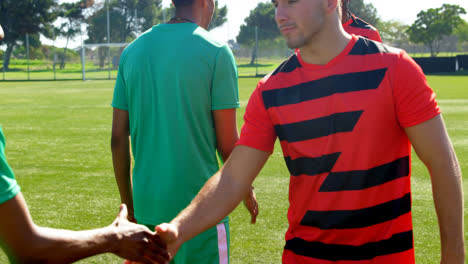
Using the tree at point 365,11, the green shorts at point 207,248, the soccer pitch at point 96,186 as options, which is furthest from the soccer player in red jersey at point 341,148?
the tree at point 365,11

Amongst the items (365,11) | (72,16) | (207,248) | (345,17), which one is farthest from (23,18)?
(207,248)

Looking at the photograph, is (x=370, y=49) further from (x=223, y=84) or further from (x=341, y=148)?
(x=223, y=84)

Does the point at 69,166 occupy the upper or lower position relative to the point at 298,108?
lower

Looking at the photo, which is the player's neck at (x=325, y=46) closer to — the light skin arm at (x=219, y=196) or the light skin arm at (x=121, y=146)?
the light skin arm at (x=219, y=196)

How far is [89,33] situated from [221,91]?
277 ft

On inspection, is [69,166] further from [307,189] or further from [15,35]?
[15,35]

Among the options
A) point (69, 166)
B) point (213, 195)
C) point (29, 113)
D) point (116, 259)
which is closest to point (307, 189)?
point (213, 195)

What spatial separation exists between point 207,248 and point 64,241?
0.98 m

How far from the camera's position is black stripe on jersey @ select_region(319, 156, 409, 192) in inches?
93.0

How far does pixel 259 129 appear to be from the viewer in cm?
256

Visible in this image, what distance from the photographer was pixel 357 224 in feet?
7.88

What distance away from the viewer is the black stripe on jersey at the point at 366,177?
2363 mm

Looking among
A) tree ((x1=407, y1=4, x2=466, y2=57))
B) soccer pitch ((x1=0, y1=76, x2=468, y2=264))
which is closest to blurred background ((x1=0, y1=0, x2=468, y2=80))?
tree ((x1=407, y1=4, x2=466, y2=57))

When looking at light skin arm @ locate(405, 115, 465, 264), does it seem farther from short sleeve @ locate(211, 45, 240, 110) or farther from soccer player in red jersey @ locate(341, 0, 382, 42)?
soccer player in red jersey @ locate(341, 0, 382, 42)
